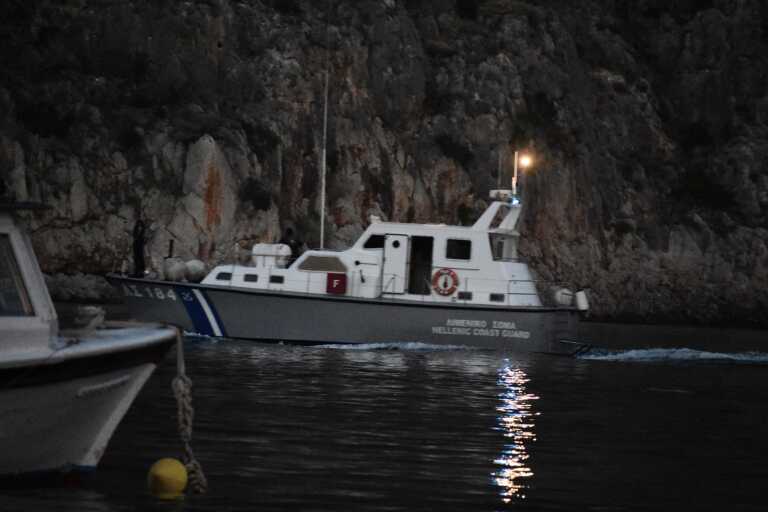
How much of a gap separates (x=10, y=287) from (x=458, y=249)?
22354mm

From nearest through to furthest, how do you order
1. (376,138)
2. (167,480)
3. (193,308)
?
(167,480) → (193,308) → (376,138)

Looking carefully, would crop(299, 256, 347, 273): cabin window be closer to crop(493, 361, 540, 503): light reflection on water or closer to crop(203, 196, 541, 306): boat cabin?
crop(203, 196, 541, 306): boat cabin

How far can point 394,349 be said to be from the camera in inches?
1288

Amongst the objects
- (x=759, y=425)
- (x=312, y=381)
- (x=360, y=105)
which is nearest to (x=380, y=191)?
(x=360, y=105)

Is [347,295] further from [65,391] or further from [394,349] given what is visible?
[65,391]

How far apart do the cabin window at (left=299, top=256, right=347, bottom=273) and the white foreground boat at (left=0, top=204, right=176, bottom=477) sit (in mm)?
19983

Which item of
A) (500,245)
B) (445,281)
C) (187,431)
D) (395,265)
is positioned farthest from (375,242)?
(187,431)

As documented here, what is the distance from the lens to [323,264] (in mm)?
33219

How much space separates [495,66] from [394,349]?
37.3 m

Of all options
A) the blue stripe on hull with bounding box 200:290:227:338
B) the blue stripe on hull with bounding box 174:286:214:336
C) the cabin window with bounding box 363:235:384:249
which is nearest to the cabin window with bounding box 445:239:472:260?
the cabin window with bounding box 363:235:384:249

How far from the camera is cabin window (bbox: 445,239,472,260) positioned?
33.8m

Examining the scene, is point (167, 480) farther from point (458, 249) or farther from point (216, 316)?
point (458, 249)

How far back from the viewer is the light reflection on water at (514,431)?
13688 mm

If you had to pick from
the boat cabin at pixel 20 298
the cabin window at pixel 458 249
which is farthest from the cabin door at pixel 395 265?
the boat cabin at pixel 20 298
